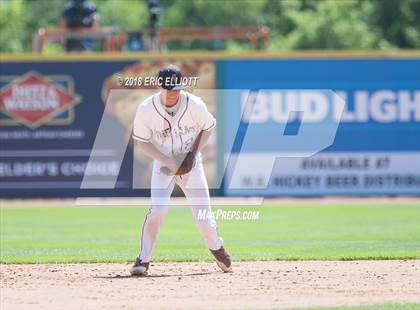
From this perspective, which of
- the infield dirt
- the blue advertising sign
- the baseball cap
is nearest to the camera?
the infield dirt

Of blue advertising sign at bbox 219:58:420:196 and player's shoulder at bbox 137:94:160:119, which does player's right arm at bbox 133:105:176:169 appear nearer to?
player's shoulder at bbox 137:94:160:119

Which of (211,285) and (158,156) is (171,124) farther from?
(211,285)

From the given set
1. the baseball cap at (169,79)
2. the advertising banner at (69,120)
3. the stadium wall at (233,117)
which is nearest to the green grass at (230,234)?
the advertising banner at (69,120)

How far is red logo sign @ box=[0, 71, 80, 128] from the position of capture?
78.9ft

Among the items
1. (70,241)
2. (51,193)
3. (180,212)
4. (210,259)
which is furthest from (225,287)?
(51,193)

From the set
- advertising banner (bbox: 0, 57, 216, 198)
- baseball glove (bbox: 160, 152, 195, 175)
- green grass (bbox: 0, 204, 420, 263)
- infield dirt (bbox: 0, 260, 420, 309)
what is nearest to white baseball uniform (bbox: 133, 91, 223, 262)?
baseball glove (bbox: 160, 152, 195, 175)

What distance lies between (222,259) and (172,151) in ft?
4.38

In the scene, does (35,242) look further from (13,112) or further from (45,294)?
(13,112)

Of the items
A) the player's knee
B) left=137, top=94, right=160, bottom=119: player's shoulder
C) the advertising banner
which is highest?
left=137, top=94, right=160, bottom=119: player's shoulder

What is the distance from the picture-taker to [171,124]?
10.6m

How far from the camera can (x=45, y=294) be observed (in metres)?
9.45

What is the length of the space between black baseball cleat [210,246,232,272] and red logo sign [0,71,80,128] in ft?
45.3

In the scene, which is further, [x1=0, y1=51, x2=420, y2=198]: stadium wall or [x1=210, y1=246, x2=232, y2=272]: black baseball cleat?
[x1=0, y1=51, x2=420, y2=198]: stadium wall

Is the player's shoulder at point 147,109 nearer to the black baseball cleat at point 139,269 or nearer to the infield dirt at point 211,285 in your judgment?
the black baseball cleat at point 139,269
